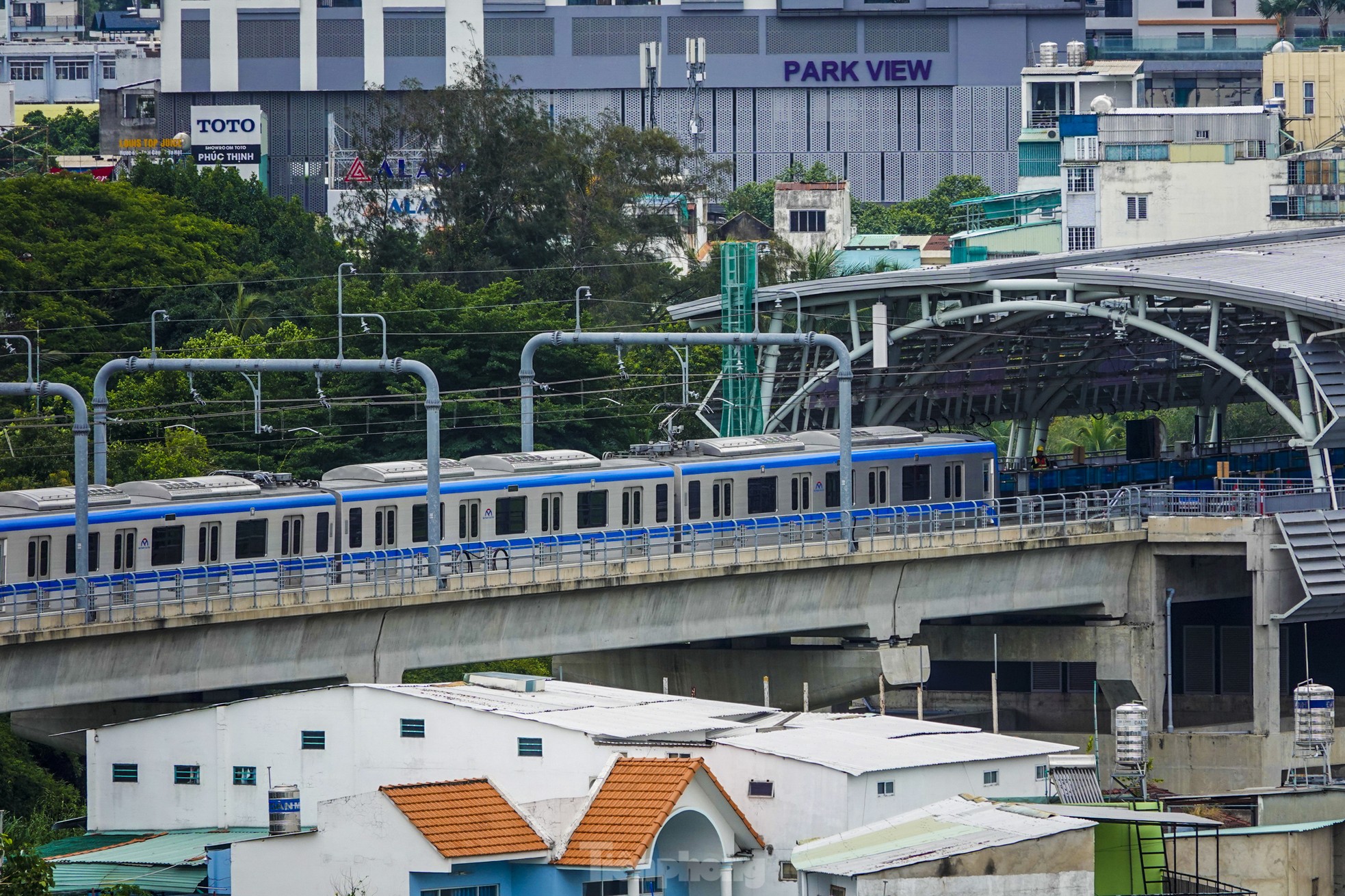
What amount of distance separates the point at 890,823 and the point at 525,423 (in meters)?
23.0

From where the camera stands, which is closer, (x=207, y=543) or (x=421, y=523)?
(x=207, y=543)

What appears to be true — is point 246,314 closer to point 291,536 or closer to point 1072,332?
point 1072,332

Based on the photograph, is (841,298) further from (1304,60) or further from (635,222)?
(1304,60)

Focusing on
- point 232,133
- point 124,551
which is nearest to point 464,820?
point 124,551

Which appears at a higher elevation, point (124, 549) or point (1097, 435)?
point (1097, 435)

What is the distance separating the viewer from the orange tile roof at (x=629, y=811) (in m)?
43.5

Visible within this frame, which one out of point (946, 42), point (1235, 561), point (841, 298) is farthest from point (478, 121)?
point (946, 42)

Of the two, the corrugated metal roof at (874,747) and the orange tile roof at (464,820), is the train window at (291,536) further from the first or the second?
the orange tile roof at (464,820)

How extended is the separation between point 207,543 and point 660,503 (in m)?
13.7

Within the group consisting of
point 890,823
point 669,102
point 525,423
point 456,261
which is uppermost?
point 669,102

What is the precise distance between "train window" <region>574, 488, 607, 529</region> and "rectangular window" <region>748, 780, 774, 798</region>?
18.4m

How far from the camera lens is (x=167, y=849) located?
163 ft

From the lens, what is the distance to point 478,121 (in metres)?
124

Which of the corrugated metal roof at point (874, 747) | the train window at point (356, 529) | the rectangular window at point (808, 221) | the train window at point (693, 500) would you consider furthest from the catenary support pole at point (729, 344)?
the rectangular window at point (808, 221)
